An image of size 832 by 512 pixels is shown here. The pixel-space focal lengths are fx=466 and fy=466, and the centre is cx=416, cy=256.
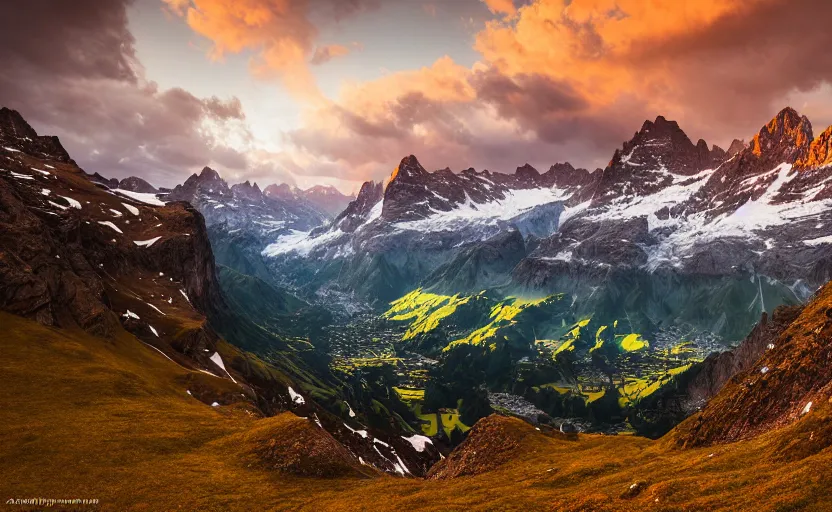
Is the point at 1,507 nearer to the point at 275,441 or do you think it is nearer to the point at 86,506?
the point at 86,506

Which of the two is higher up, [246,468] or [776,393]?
[776,393]

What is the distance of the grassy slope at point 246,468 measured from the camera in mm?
37500

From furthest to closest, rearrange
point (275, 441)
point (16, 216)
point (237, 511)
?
point (16, 216) → point (275, 441) → point (237, 511)

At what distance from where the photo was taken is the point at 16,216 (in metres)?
138

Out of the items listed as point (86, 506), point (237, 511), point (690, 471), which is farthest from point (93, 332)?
point (690, 471)

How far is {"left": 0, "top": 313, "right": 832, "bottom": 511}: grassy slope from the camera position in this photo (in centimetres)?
3750

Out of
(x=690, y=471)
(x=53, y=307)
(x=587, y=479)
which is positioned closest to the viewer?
(x=690, y=471)

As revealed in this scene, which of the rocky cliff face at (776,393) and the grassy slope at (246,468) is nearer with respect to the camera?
the grassy slope at (246,468)

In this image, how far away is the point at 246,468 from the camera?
203 feet

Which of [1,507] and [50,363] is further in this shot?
[50,363]

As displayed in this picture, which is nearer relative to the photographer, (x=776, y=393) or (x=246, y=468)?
(x=776, y=393)

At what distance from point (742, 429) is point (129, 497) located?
232 ft

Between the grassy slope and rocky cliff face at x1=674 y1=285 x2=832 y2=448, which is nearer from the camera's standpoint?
the grassy slope

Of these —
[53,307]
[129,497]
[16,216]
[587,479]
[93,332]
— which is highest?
[16,216]
